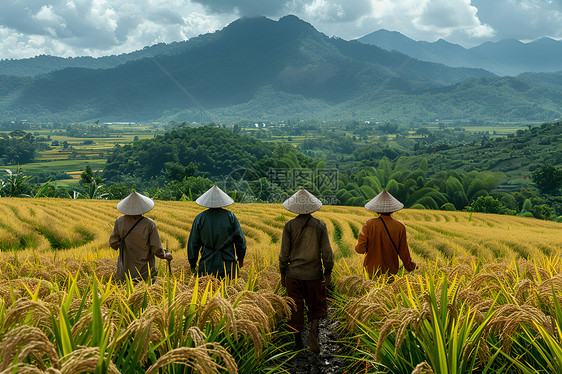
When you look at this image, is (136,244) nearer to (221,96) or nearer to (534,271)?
(534,271)

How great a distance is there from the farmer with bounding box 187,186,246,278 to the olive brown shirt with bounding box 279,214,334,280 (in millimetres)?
690

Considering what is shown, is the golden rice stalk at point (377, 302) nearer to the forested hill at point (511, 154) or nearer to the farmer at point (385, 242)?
the farmer at point (385, 242)

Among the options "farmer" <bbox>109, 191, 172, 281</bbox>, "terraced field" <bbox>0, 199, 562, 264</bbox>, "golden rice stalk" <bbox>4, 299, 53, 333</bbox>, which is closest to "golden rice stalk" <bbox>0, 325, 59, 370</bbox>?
"golden rice stalk" <bbox>4, 299, 53, 333</bbox>

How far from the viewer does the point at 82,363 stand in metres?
1.52

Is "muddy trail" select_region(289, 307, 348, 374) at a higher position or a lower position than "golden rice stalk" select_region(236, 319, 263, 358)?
lower

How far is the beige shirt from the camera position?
4.31 m

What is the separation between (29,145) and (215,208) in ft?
326

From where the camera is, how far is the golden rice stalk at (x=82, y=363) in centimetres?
148

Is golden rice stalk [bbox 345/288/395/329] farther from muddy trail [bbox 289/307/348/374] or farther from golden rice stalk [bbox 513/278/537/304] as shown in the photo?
golden rice stalk [bbox 513/278/537/304]

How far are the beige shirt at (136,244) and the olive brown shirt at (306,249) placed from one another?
152 cm

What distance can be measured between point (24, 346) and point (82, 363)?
0.28 metres

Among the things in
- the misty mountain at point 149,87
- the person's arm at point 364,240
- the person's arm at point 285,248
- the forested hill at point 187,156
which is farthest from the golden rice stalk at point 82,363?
the misty mountain at point 149,87

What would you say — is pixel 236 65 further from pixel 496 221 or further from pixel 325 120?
pixel 496 221

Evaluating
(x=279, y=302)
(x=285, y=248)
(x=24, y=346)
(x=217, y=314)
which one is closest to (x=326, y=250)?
(x=285, y=248)
